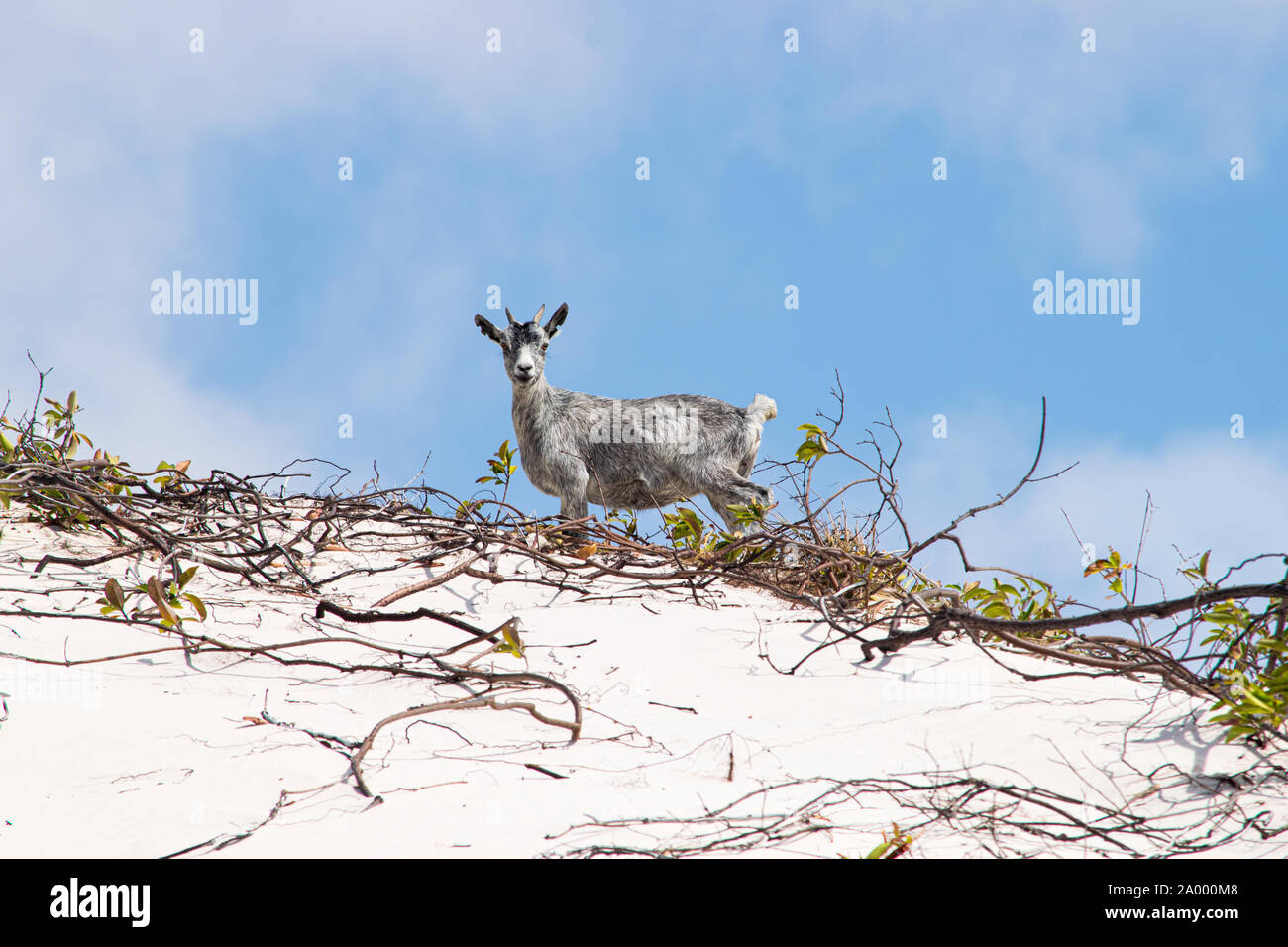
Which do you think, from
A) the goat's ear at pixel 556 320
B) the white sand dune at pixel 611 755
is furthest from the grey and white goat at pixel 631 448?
the white sand dune at pixel 611 755

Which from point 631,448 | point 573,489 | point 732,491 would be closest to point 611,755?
point 573,489

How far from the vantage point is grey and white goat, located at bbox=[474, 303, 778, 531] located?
8.70m

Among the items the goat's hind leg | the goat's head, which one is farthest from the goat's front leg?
the goat's hind leg

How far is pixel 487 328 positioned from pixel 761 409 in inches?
110

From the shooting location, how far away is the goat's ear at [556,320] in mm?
8469

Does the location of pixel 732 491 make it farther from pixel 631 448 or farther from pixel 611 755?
pixel 611 755

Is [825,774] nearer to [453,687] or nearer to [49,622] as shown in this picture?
[453,687]
